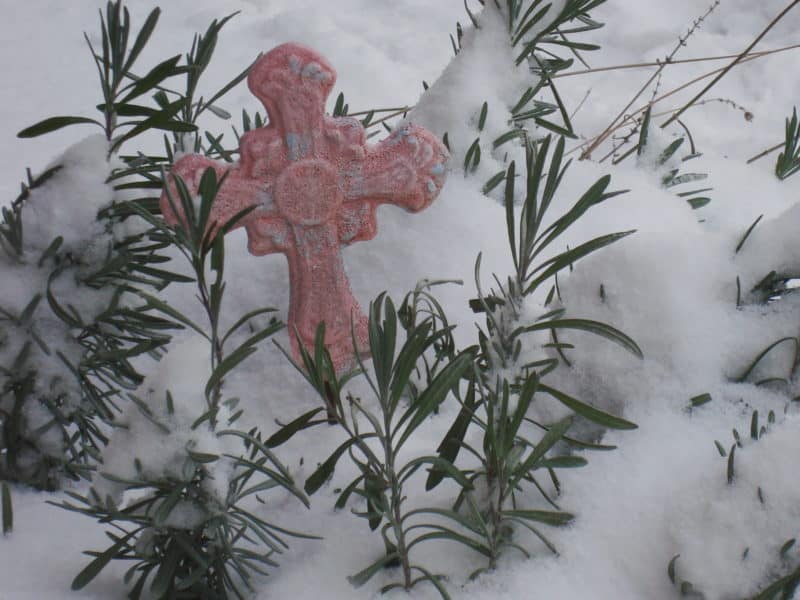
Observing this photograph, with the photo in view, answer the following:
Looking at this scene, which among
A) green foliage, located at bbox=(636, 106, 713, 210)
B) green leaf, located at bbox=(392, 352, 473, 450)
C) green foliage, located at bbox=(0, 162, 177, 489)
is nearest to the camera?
green leaf, located at bbox=(392, 352, 473, 450)

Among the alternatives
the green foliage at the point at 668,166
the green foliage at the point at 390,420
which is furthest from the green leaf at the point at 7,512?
the green foliage at the point at 668,166

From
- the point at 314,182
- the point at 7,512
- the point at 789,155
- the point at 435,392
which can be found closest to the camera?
the point at 435,392

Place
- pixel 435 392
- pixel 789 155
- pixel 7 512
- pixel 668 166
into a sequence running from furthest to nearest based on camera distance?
pixel 668 166 < pixel 789 155 < pixel 7 512 < pixel 435 392

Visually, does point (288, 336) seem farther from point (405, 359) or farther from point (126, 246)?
point (405, 359)

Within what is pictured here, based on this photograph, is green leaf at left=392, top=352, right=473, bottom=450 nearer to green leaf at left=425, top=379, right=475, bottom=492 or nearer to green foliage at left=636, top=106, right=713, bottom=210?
green leaf at left=425, top=379, right=475, bottom=492

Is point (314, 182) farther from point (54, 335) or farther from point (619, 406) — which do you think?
point (619, 406)

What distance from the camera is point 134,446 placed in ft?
2.30

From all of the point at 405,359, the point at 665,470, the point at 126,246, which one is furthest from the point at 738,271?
the point at 126,246

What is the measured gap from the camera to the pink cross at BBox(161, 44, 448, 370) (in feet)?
3.36

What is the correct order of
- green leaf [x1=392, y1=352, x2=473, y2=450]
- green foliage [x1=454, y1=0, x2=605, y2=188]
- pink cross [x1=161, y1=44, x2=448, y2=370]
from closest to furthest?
green leaf [x1=392, y1=352, x2=473, y2=450]
pink cross [x1=161, y1=44, x2=448, y2=370]
green foliage [x1=454, y1=0, x2=605, y2=188]

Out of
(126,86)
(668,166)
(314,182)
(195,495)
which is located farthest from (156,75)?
(668,166)

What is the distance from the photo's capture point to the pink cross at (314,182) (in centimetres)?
102

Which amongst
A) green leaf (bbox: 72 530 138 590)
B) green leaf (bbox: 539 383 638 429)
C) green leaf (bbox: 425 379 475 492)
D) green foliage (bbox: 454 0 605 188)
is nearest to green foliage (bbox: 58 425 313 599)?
green leaf (bbox: 72 530 138 590)

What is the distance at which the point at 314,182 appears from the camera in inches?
41.8
